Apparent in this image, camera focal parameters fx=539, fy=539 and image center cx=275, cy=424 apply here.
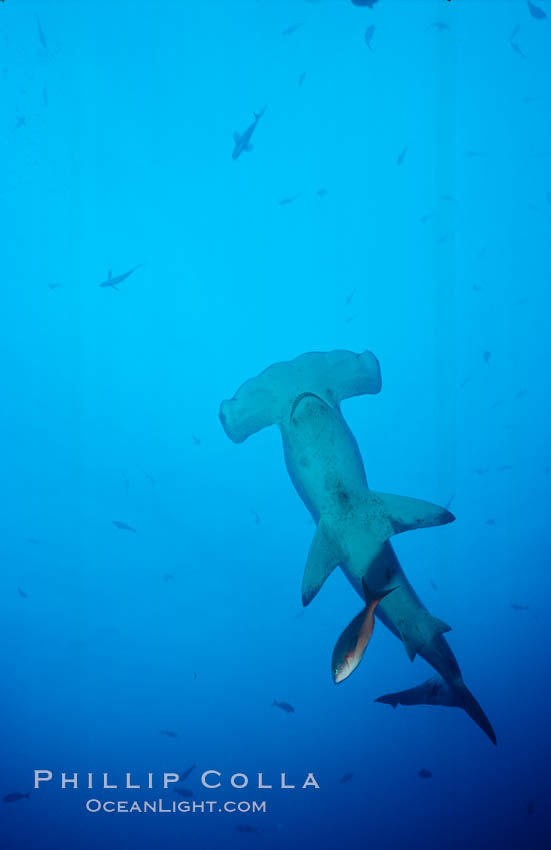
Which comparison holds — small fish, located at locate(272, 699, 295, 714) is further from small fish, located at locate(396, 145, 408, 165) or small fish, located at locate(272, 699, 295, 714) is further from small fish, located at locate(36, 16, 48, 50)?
small fish, located at locate(36, 16, 48, 50)

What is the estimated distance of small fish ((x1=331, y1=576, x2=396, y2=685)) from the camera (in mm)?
1751

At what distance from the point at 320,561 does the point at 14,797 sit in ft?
9.39

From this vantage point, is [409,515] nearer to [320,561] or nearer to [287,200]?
[320,561]

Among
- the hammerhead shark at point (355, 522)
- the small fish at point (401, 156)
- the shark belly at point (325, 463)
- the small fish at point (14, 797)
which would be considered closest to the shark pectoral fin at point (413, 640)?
the hammerhead shark at point (355, 522)

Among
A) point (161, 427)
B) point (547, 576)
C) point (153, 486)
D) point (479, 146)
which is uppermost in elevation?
point (479, 146)

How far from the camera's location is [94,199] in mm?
2889

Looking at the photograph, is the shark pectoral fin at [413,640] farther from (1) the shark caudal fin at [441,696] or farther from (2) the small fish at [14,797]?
(2) the small fish at [14,797]

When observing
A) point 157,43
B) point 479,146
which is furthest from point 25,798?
point 479,146

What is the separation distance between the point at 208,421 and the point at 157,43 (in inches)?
79.2

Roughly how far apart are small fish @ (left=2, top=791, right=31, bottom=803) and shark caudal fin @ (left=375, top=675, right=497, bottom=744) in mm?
2599

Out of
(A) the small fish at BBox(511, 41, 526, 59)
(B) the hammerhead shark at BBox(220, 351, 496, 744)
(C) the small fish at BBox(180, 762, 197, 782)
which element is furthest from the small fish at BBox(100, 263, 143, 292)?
(C) the small fish at BBox(180, 762, 197, 782)

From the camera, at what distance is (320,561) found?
84.2 inches

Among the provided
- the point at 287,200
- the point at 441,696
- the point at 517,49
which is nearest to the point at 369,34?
the point at 517,49

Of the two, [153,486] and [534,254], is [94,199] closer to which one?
[153,486]
